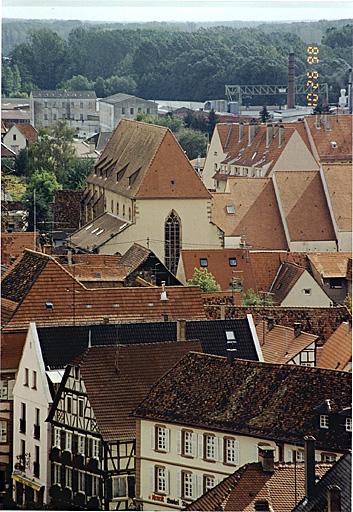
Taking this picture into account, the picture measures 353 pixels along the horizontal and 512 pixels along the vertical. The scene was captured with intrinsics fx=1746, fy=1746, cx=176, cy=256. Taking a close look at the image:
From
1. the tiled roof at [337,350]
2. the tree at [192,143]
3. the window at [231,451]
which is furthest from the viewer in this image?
the tree at [192,143]

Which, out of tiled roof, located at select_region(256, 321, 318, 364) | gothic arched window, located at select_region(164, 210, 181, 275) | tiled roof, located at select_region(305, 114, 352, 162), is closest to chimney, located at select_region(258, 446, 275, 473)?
tiled roof, located at select_region(256, 321, 318, 364)

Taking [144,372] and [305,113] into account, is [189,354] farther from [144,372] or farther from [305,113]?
[305,113]

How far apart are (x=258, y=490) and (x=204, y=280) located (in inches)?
261

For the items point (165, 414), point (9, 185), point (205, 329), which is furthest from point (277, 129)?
point (165, 414)

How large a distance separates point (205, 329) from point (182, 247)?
20.6ft

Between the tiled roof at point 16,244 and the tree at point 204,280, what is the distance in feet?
3.34

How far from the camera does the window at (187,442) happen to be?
460 cm

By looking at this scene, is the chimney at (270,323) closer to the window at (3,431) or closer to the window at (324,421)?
the window at (3,431)

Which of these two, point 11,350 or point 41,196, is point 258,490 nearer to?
point 11,350

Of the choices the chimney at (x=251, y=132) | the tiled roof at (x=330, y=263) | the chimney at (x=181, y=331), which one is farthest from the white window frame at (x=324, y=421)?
the chimney at (x=251, y=132)

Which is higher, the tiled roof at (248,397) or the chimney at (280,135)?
the chimney at (280,135)

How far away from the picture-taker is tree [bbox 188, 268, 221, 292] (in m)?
10.3

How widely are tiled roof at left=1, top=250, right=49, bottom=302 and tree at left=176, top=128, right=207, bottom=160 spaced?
31.7 feet

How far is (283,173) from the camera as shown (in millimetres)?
15039
